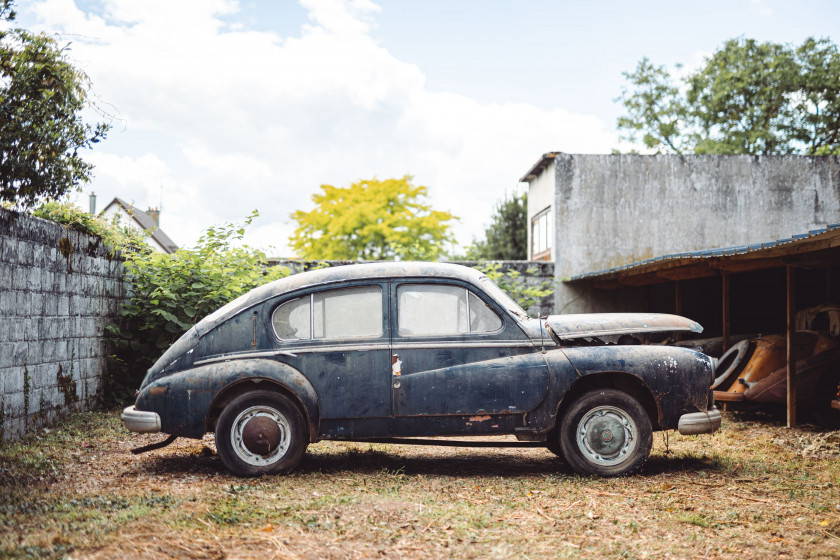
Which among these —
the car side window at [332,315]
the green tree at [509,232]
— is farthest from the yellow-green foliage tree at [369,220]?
the car side window at [332,315]

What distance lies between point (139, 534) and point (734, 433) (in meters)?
6.89

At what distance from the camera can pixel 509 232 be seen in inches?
1390

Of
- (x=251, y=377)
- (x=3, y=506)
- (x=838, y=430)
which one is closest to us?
(x=3, y=506)

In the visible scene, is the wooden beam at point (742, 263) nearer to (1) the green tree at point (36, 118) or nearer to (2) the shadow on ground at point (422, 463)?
(2) the shadow on ground at point (422, 463)

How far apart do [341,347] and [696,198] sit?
13.3 metres

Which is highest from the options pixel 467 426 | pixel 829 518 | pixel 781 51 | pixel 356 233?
pixel 781 51

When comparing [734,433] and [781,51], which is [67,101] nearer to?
[734,433]

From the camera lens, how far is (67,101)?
7691 mm

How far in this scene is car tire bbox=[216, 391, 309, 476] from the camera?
5836 mm

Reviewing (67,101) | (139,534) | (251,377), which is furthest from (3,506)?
(67,101)

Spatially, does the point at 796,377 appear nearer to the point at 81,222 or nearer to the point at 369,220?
the point at 81,222

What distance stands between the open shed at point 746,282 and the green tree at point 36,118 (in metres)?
7.73

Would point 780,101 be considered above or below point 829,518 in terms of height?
above

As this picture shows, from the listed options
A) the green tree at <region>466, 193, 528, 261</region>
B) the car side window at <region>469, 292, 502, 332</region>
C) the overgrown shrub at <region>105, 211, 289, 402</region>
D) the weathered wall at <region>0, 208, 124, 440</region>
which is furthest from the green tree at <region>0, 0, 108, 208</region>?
the green tree at <region>466, 193, 528, 261</region>
